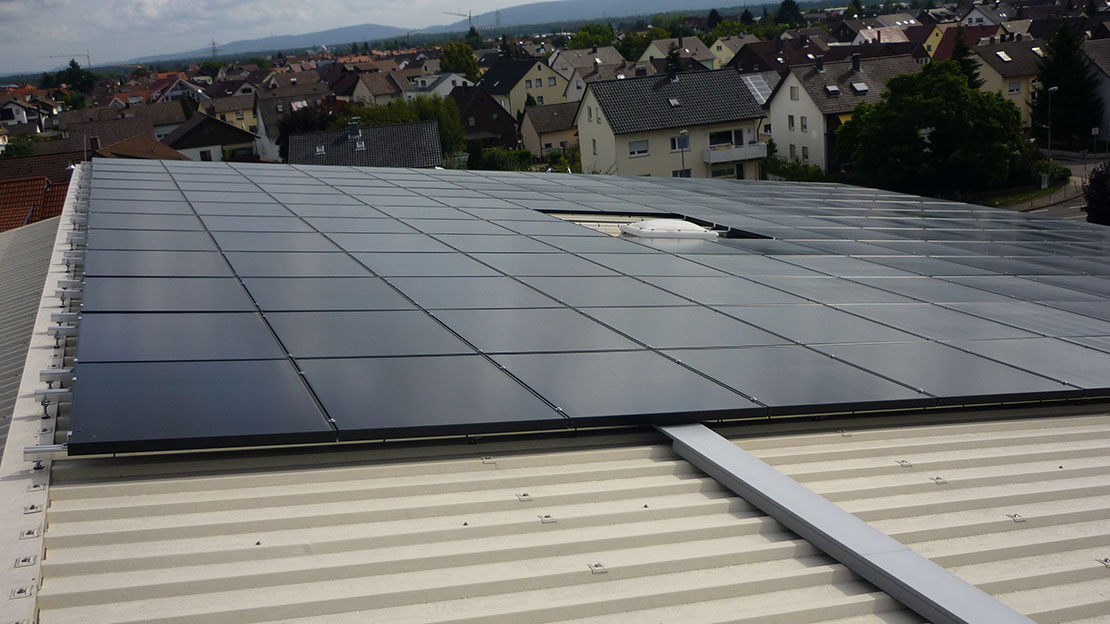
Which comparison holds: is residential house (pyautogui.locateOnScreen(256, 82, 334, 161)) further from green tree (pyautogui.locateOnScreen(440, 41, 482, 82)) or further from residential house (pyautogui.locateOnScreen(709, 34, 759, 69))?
residential house (pyautogui.locateOnScreen(709, 34, 759, 69))

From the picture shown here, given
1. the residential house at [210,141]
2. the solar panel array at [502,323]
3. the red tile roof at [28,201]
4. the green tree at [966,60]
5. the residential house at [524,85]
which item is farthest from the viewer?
the residential house at [524,85]

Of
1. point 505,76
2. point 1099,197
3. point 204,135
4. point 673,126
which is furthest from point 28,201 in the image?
point 505,76

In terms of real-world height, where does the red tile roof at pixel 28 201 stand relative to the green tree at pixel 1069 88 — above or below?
below

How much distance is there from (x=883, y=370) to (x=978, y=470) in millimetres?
1479

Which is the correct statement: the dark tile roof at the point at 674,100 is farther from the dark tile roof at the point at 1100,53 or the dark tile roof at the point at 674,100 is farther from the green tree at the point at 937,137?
the dark tile roof at the point at 1100,53

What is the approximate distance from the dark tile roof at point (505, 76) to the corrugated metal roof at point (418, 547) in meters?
129

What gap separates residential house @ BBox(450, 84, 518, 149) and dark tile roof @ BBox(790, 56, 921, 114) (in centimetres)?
3511

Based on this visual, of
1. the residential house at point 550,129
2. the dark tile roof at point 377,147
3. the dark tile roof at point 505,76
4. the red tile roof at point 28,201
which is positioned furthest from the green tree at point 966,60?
Answer: the red tile roof at point 28,201

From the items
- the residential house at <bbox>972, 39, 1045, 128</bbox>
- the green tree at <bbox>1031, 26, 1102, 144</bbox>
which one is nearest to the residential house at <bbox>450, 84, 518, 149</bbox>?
the residential house at <bbox>972, 39, 1045, 128</bbox>

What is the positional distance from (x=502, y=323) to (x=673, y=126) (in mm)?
55444

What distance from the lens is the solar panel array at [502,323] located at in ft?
21.1

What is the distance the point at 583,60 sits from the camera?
152 metres

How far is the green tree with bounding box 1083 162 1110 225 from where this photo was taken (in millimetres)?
42594

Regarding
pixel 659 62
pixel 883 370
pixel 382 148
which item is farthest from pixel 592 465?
pixel 659 62
